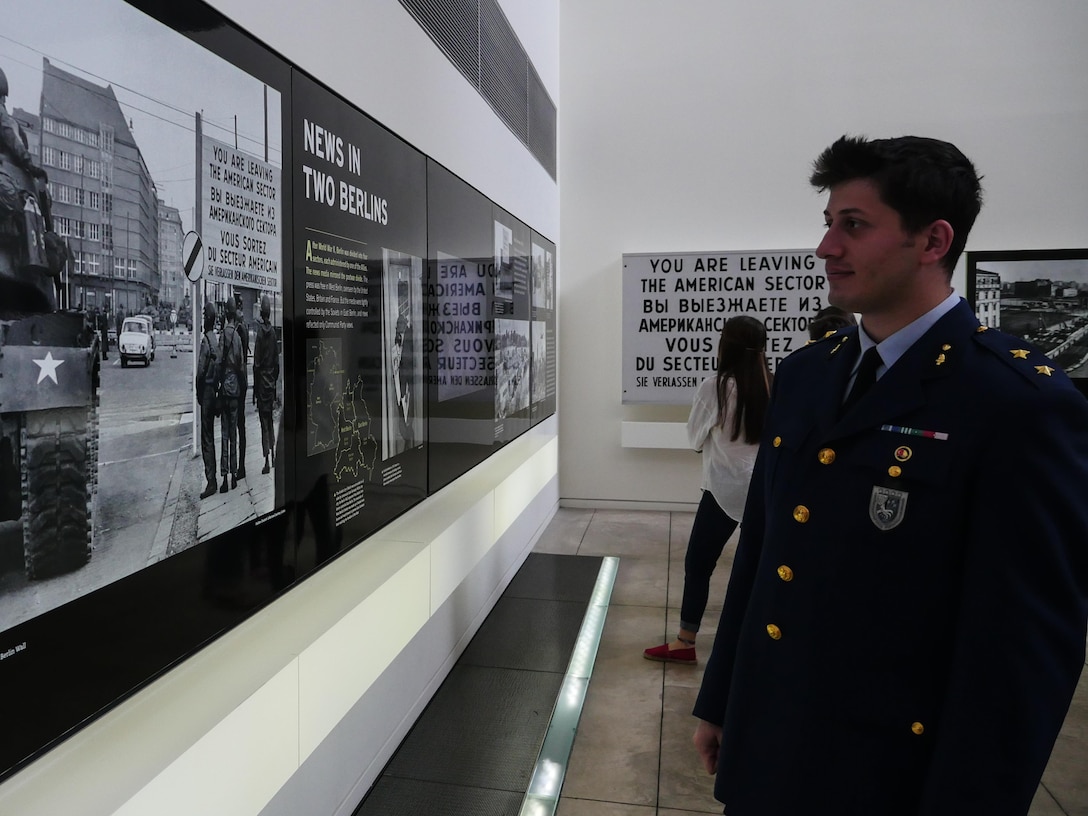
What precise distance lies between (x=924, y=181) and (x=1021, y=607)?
68 cm

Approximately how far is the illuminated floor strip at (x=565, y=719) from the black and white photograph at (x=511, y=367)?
125 cm

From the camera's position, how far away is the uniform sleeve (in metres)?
1.11

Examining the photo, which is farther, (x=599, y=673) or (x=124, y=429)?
(x=599, y=673)

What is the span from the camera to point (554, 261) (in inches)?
262

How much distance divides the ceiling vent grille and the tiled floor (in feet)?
9.76

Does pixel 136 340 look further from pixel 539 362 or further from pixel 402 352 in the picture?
pixel 539 362

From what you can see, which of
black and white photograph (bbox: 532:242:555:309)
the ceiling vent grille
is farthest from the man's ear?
black and white photograph (bbox: 532:242:555:309)

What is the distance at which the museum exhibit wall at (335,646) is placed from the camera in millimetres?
1452

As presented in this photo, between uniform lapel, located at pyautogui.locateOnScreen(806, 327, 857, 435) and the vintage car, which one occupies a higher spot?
the vintage car

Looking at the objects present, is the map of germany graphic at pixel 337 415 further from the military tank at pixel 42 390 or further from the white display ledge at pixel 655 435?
the white display ledge at pixel 655 435

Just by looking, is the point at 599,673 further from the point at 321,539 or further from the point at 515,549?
the point at 321,539

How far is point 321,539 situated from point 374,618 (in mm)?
407

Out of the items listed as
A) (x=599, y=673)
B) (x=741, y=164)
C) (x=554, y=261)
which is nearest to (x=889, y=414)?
(x=599, y=673)

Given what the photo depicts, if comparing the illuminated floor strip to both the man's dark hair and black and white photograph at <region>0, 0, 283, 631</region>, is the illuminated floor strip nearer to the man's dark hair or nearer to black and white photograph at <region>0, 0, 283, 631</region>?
black and white photograph at <region>0, 0, 283, 631</region>
